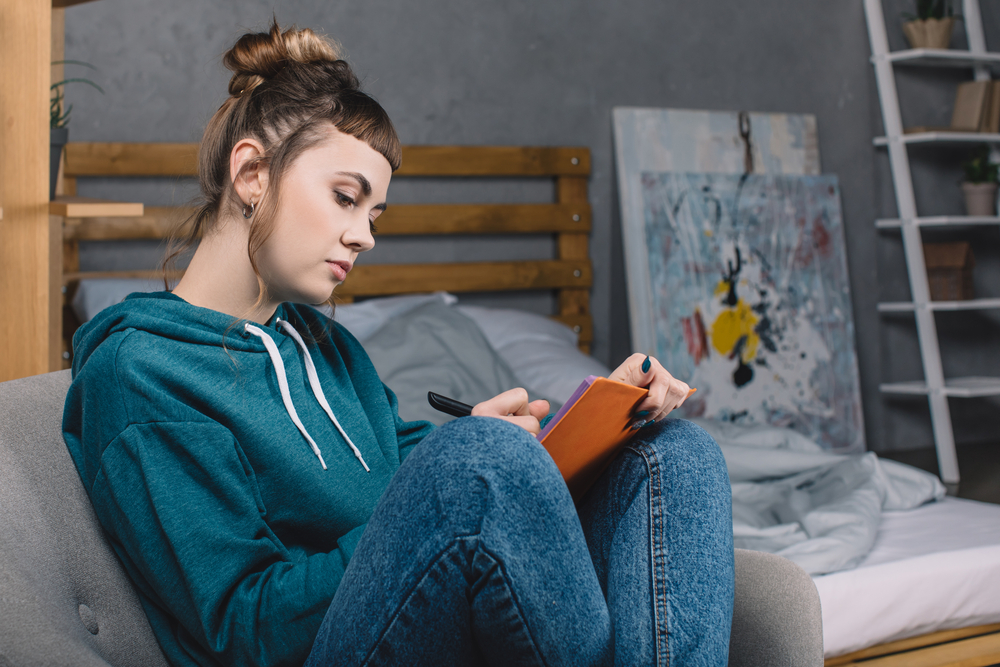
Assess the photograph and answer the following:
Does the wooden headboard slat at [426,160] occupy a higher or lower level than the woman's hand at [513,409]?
higher

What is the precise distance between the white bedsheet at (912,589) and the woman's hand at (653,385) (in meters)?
0.62

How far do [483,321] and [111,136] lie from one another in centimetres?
119

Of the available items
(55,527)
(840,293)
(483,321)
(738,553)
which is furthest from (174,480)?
(840,293)

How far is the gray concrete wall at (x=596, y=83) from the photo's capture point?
8.11 feet

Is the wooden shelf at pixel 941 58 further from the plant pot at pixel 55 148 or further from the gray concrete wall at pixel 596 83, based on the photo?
the plant pot at pixel 55 148

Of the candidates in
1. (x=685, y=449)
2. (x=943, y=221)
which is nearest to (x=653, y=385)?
(x=685, y=449)

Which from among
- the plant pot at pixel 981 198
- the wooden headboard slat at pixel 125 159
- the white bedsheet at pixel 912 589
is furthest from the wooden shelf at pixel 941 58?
the wooden headboard slat at pixel 125 159

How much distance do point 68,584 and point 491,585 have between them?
0.39 metres

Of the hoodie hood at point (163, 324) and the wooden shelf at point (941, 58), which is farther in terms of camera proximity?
the wooden shelf at point (941, 58)

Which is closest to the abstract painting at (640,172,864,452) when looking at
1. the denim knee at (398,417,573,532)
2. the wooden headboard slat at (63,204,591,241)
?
the wooden headboard slat at (63,204,591,241)

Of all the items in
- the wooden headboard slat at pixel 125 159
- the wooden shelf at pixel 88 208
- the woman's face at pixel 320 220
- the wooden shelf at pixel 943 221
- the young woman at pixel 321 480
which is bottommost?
the young woman at pixel 321 480

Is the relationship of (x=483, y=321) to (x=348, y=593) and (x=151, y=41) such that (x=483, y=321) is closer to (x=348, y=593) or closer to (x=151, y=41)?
(x=151, y=41)

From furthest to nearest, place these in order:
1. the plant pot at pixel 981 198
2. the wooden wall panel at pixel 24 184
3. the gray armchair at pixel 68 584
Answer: the plant pot at pixel 981 198 → the wooden wall panel at pixel 24 184 → the gray armchair at pixel 68 584

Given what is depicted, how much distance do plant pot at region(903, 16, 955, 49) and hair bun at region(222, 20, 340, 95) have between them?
299 cm
